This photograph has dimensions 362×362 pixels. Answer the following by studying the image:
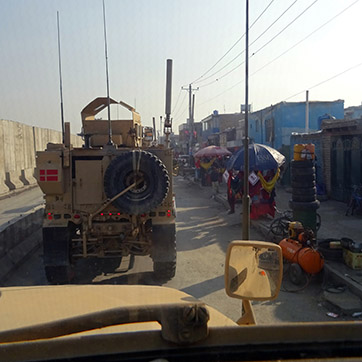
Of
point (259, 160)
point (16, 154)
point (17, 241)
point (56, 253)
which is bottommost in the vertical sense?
point (17, 241)

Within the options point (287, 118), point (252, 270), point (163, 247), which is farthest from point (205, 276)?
point (287, 118)

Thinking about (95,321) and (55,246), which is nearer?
(95,321)

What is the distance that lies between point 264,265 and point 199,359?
3.52ft

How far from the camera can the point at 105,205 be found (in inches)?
260

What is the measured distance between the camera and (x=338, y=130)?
14.5 metres

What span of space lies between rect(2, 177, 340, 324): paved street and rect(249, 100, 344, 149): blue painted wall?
14659mm

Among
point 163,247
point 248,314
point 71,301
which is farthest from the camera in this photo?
point 163,247

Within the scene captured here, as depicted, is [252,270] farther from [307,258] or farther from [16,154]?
[16,154]

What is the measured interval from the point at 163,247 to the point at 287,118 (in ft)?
67.9

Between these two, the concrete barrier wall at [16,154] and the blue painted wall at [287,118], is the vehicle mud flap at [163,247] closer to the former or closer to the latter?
the concrete barrier wall at [16,154]

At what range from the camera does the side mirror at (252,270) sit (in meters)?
2.05

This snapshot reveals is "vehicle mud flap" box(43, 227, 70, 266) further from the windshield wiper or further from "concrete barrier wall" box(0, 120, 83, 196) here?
"concrete barrier wall" box(0, 120, 83, 196)

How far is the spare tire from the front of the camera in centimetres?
636

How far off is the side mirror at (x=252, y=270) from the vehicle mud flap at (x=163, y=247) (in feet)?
15.0
